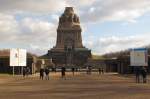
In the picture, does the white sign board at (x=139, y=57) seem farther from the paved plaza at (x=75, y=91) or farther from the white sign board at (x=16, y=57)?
the paved plaza at (x=75, y=91)

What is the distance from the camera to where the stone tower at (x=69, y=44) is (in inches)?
6073

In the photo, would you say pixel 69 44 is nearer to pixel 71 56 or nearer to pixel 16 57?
pixel 71 56

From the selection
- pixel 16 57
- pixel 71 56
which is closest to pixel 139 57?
pixel 16 57

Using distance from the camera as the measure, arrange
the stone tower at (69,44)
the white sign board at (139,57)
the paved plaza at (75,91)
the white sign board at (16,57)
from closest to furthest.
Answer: the paved plaza at (75,91)
the white sign board at (139,57)
the white sign board at (16,57)
the stone tower at (69,44)

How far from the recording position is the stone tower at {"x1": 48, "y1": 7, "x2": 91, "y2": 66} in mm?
154250

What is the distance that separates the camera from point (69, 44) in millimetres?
159375

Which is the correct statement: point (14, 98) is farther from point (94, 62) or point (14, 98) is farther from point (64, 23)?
point (64, 23)

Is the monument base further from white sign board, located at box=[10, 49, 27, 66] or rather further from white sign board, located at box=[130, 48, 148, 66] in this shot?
white sign board, located at box=[130, 48, 148, 66]

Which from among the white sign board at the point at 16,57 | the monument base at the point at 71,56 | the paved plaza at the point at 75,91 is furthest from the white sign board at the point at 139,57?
the monument base at the point at 71,56

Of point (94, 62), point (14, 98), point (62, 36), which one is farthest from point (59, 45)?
point (14, 98)

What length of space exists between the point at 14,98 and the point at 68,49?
430ft

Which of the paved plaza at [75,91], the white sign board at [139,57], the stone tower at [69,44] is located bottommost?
the paved plaza at [75,91]

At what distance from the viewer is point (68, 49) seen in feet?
517

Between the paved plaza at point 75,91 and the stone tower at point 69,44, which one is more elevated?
the stone tower at point 69,44
